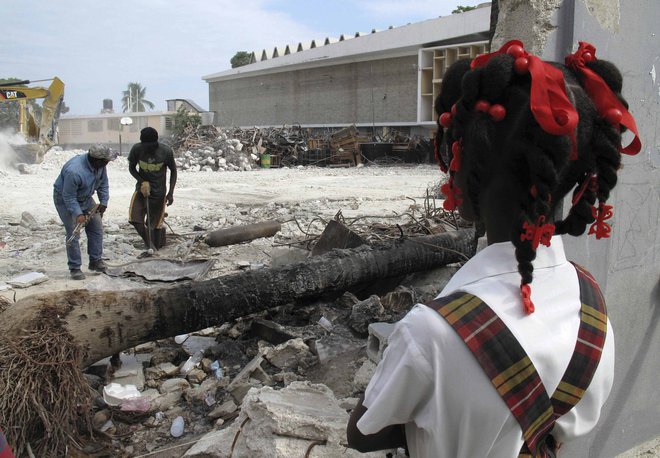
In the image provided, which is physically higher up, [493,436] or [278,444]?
[493,436]

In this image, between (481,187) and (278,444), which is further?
(278,444)

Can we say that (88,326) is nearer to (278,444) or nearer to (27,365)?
(27,365)

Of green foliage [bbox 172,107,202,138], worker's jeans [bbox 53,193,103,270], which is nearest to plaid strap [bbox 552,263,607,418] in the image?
worker's jeans [bbox 53,193,103,270]

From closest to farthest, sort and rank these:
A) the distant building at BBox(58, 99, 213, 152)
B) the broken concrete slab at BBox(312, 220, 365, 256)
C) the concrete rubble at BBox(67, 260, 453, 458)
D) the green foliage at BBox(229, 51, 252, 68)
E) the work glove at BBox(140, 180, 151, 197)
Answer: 1. the concrete rubble at BBox(67, 260, 453, 458)
2. the broken concrete slab at BBox(312, 220, 365, 256)
3. the work glove at BBox(140, 180, 151, 197)
4. the distant building at BBox(58, 99, 213, 152)
5. the green foliage at BBox(229, 51, 252, 68)

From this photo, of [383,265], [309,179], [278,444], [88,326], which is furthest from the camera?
[309,179]

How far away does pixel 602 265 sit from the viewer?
8.61 feet

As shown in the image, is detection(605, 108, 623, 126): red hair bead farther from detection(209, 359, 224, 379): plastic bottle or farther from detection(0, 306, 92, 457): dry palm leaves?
detection(209, 359, 224, 379): plastic bottle

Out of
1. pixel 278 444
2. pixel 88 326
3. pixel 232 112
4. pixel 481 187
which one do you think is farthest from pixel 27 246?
pixel 232 112

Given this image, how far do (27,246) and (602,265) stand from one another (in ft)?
29.7

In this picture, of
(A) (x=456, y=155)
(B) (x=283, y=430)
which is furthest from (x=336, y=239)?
(A) (x=456, y=155)

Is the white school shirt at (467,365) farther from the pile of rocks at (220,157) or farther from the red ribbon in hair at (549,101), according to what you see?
the pile of rocks at (220,157)

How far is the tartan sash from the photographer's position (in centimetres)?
103

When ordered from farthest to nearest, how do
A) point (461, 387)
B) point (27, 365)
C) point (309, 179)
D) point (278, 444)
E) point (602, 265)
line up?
1. point (309, 179)
2. point (27, 365)
3. point (602, 265)
4. point (278, 444)
5. point (461, 387)

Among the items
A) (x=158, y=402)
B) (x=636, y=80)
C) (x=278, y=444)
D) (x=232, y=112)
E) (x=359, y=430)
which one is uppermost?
(x=232, y=112)
